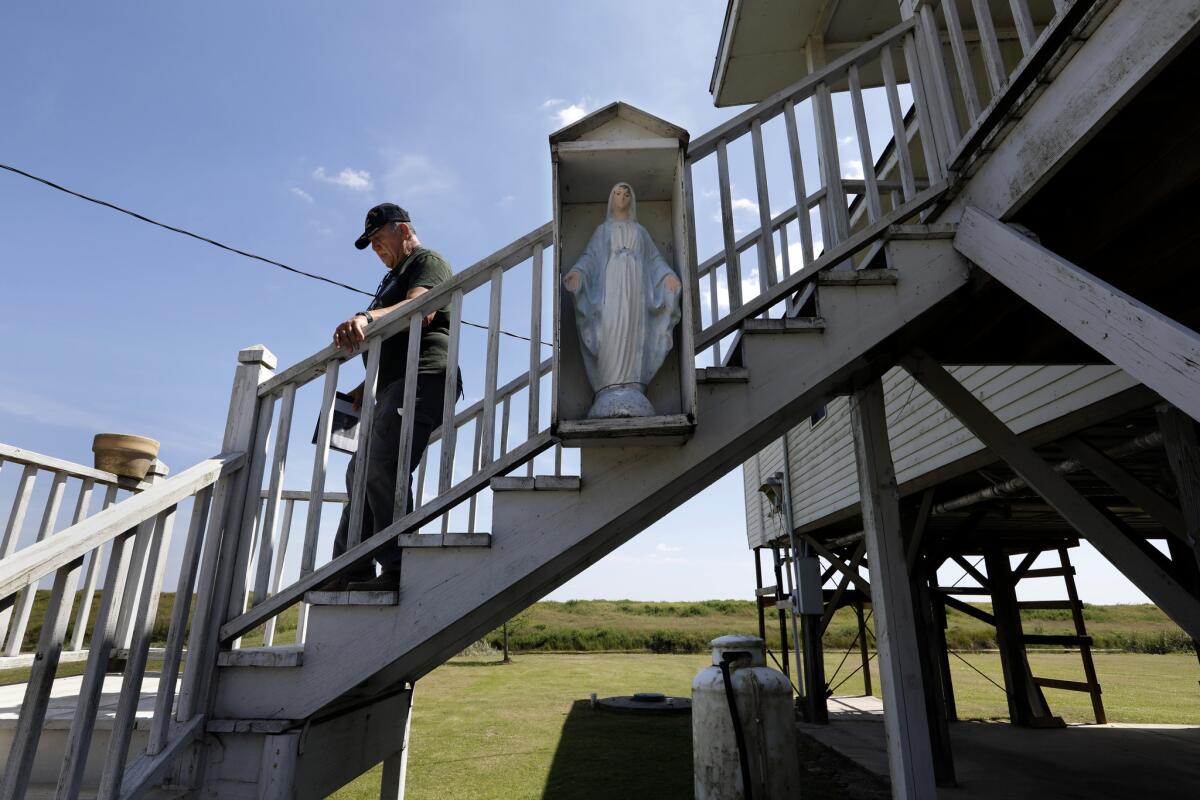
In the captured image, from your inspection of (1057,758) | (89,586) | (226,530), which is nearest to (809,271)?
(226,530)

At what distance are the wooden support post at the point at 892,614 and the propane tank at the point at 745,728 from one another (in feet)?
5.59

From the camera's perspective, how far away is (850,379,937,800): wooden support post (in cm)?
258

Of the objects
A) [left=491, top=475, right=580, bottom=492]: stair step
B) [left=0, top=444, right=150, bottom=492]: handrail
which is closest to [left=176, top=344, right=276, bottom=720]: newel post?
[left=491, top=475, right=580, bottom=492]: stair step

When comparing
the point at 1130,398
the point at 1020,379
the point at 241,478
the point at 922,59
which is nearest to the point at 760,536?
the point at 1020,379

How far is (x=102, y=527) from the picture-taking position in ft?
6.00

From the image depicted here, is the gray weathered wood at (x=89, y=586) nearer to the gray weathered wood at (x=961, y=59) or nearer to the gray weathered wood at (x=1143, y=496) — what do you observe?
the gray weathered wood at (x=961, y=59)

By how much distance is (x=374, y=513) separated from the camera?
2.67 m

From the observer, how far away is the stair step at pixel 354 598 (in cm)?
235

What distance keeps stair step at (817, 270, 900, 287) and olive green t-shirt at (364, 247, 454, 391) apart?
5.48ft

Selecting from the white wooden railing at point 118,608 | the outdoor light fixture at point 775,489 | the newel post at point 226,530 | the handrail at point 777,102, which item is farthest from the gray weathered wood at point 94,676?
the outdoor light fixture at point 775,489

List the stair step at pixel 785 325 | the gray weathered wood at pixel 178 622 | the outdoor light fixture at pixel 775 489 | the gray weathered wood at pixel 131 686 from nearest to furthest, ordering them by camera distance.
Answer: the gray weathered wood at pixel 131 686
the gray weathered wood at pixel 178 622
the stair step at pixel 785 325
the outdoor light fixture at pixel 775 489

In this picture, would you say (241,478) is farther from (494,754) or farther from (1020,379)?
(494,754)

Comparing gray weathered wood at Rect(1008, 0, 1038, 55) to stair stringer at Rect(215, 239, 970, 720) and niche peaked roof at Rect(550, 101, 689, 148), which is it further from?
niche peaked roof at Rect(550, 101, 689, 148)

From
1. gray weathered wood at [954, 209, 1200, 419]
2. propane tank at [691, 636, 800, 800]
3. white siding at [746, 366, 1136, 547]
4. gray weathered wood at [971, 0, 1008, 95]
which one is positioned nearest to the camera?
gray weathered wood at [954, 209, 1200, 419]
